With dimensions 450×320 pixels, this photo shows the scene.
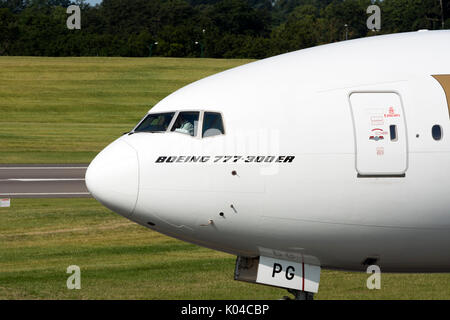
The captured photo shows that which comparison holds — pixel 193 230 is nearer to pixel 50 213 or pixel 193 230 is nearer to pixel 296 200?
pixel 296 200

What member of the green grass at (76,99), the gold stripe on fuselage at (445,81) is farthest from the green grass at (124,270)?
the green grass at (76,99)

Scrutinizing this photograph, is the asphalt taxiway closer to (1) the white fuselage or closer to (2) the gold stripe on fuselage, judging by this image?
(1) the white fuselage

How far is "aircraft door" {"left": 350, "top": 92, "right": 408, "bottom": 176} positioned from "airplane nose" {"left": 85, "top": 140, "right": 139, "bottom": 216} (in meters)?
3.50

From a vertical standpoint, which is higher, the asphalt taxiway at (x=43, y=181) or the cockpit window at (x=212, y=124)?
the cockpit window at (x=212, y=124)

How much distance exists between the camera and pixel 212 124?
13.3m

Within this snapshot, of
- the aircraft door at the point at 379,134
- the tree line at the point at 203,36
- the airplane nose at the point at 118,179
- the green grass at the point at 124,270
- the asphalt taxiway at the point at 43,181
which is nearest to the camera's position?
the aircraft door at the point at 379,134

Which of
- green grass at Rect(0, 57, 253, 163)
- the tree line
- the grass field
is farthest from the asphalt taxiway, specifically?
the tree line

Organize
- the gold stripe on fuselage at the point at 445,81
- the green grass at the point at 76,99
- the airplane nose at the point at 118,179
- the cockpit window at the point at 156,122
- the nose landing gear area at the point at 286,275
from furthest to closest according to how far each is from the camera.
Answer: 1. the green grass at the point at 76,99
2. the cockpit window at the point at 156,122
3. the nose landing gear area at the point at 286,275
4. the gold stripe on fuselage at the point at 445,81
5. the airplane nose at the point at 118,179

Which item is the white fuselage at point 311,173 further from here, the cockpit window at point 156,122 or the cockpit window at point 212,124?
the cockpit window at point 156,122

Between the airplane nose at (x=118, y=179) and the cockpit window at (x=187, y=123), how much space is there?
2.89 ft

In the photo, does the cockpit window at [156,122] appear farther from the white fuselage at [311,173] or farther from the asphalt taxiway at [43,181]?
the asphalt taxiway at [43,181]

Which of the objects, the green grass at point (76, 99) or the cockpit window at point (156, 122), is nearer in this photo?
the cockpit window at point (156, 122)

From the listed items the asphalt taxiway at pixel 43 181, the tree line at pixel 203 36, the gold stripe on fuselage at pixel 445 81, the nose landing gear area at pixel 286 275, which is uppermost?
the tree line at pixel 203 36

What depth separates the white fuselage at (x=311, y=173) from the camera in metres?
12.8
